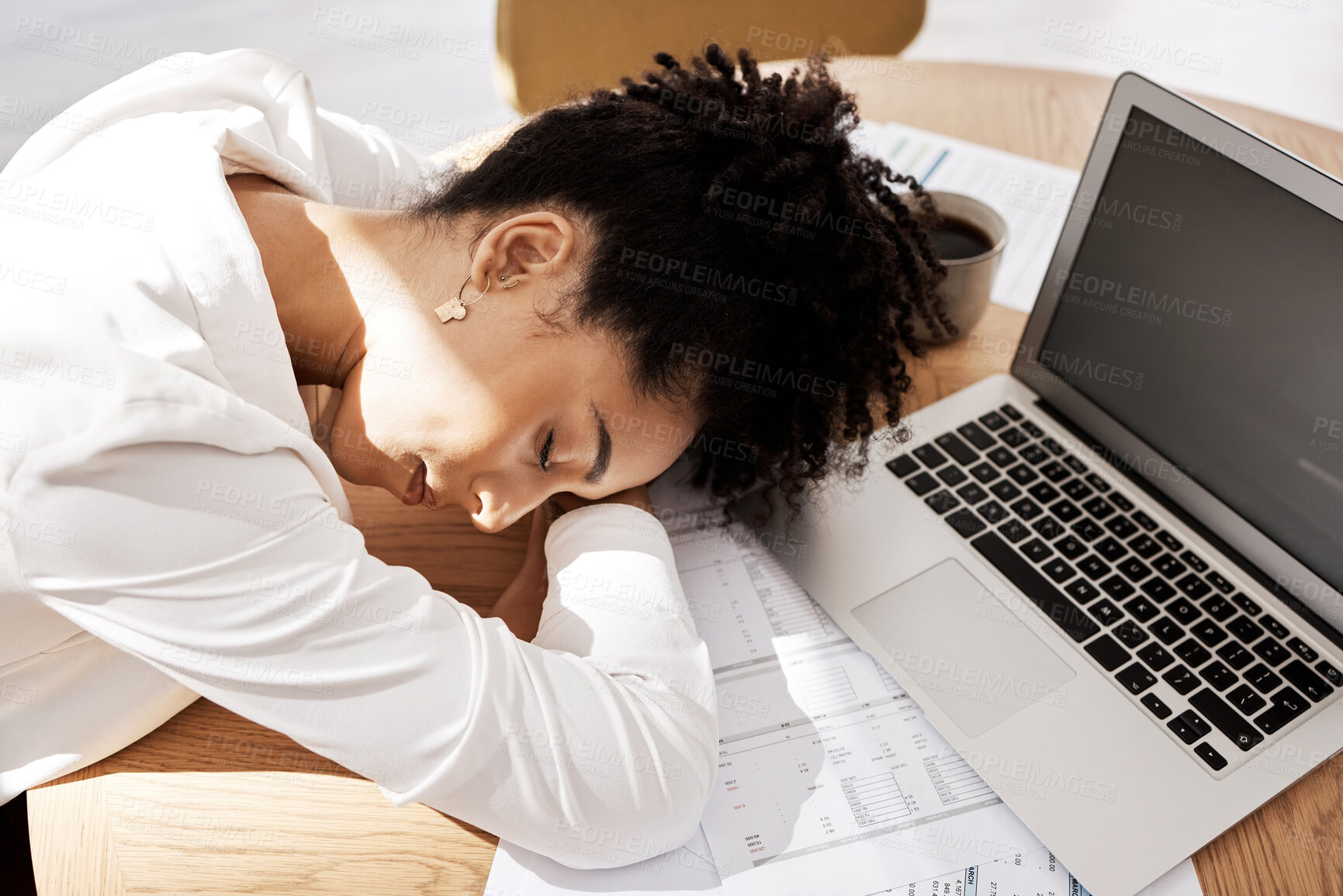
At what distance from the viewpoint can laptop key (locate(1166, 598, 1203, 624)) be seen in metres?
0.77

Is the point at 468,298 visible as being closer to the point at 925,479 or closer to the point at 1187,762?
the point at 925,479

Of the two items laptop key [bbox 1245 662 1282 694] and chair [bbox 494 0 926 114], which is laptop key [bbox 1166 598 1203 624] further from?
chair [bbox 494 0 926 114]

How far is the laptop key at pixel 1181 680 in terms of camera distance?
28.5 inches

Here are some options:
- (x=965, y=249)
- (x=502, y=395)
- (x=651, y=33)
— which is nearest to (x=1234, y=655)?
(x=965, y=249)

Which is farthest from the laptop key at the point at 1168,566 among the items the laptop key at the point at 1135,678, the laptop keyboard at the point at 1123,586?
the laptop key at the point at 1135,678

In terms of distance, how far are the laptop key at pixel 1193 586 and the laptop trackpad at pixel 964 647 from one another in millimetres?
125

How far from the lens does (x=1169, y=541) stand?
83 cm

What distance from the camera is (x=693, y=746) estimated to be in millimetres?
685

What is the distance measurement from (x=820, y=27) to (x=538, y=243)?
90 cm

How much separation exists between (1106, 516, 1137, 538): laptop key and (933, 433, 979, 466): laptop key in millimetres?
133

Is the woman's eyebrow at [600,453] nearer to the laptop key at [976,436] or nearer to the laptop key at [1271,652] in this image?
the laptop key at [976,436]

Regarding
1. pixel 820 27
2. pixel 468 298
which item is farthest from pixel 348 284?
pixel 820 27

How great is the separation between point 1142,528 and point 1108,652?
145 millimetres

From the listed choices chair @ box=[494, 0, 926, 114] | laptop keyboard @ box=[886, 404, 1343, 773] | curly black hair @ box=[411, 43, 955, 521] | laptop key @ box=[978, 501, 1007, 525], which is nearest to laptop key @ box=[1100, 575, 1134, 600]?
laptop keyboard @ box=[886, 404, 1343, 773]
